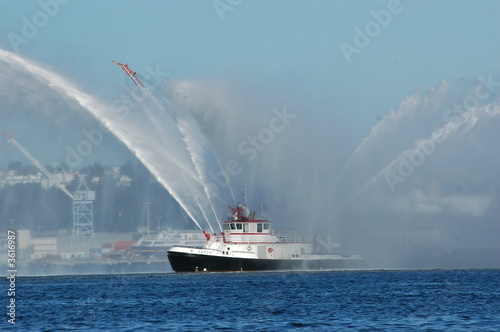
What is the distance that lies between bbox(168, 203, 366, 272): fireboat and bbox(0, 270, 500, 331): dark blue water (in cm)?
542

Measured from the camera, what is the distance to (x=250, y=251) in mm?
91562

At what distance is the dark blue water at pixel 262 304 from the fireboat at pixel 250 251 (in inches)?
214

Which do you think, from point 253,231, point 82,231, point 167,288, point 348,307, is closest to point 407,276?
point 253,231

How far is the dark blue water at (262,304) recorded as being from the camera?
4606 centimetres

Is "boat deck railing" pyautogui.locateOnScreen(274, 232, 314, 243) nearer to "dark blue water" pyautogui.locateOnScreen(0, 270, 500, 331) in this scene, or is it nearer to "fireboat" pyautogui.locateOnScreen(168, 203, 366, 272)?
"fireboat" pyautogui.locateOnScreen(168, 203, 366, 272)

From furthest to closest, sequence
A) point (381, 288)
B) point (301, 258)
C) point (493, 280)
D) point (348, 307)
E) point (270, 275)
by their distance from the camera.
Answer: point (301, 258) < point (270, 275) < point (493, 280) < point (381, 288) < point (348, 307)

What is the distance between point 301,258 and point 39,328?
52.6m

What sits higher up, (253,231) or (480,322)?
(253,231)

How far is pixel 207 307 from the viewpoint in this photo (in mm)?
55344

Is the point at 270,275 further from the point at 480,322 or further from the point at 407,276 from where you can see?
the point at 480,322

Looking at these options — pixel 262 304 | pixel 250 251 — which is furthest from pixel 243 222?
pixel 262 304

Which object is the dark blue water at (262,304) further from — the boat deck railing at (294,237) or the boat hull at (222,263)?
the boat deck railing at (294,237)

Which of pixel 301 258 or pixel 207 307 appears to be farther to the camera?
pixel 301 258

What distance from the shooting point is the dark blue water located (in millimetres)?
46062
